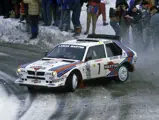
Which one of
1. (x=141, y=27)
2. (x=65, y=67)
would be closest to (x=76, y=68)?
(x=65, y=67)

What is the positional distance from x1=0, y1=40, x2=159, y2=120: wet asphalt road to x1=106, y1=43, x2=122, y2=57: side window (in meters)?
0.97

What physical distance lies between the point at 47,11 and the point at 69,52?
26.0 ft

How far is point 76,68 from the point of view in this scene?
15000mm

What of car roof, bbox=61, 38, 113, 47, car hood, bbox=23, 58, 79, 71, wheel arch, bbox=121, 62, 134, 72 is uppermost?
car roof, bbox=61, 38, 113, 47

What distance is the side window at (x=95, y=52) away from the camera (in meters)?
15.9

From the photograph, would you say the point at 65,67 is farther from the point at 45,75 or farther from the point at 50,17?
the point at 50,17

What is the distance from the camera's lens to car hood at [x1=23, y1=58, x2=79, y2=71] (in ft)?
47.9

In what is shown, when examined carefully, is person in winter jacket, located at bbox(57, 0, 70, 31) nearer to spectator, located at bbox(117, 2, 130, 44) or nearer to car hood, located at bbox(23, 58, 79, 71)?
spectator, located at bbox(117, 2, 130, 44)

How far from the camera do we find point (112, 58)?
16.5m

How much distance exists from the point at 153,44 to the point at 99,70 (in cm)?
627

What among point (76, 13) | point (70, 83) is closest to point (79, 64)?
point (70, 83)

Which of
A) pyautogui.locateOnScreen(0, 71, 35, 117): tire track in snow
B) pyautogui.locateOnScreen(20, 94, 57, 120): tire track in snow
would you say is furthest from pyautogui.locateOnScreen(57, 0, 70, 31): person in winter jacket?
pyautogui.locateOnScreen(20, 94, 57, 120): tire track in snow

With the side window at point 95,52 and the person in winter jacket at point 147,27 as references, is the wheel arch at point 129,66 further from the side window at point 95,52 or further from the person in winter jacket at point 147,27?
the person in winter jacket at point 147,27

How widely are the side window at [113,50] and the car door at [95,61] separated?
10.7 inches
